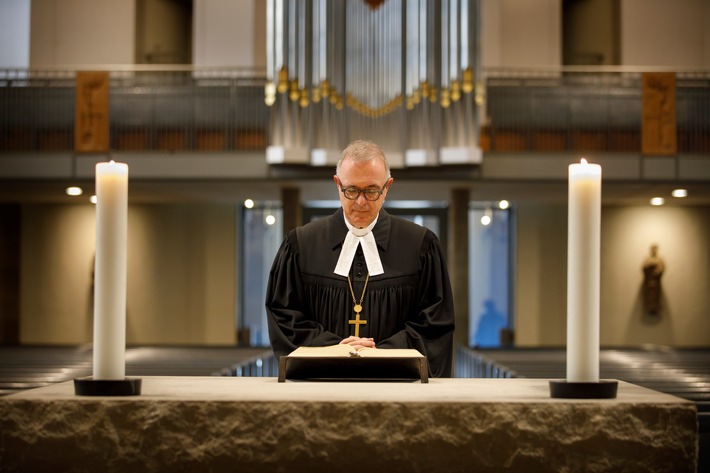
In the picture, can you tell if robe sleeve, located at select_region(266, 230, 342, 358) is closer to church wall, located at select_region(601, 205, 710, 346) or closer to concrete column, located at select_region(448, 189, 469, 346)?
concrete column, located at select_region(448, 189, 469, 346)

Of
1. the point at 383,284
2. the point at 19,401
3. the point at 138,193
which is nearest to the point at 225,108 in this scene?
the point at 138,193

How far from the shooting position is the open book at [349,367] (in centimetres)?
248

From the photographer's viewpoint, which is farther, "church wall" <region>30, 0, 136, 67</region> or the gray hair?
"church wall" <region>30, 0, 136, 67</region>

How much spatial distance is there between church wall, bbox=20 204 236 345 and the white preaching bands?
13344 mm

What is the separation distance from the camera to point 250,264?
16844mm

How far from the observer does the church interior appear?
1258 cm

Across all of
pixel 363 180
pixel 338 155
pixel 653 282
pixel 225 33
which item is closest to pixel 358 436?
pixel 363 180

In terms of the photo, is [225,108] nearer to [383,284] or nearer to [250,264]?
[250,264]

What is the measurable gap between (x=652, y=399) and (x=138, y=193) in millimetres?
13339

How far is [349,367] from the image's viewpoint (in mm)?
2684

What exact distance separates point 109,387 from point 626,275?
15.7 metres

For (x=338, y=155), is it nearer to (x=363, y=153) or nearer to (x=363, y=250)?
(x=363, y=250)

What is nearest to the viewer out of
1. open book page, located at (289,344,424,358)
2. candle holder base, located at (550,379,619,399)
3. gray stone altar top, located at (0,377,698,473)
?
gray stone altar top, located at (0,377,698,473)

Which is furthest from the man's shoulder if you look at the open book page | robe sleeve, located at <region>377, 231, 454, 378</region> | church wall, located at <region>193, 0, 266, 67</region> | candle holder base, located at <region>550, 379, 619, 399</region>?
church wall, located at <region>193, 0, 266, 67</region>
